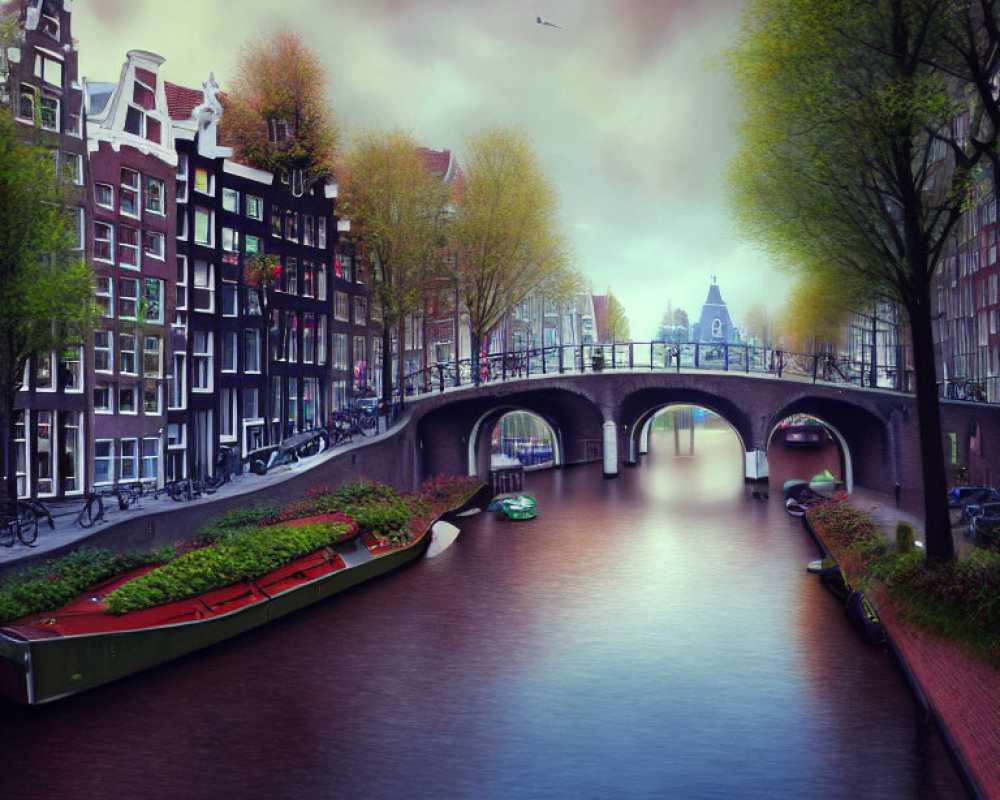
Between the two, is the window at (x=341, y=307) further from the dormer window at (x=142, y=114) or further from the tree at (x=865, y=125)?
the tree at (x=865, y=125)

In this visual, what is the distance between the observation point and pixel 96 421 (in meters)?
28.8

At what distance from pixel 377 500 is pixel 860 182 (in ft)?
50.2

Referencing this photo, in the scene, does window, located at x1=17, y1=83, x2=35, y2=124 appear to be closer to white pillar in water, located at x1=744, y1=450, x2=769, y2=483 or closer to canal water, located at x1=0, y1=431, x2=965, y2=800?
canal water, located at x1=0, y1=431, x2=965, y2=800

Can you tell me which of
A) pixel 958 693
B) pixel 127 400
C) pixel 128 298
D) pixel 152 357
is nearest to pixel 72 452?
pixel 127 400

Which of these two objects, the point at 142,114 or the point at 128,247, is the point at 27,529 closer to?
the point at 128,247

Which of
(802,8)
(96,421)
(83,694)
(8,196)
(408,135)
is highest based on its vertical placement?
(408,135)

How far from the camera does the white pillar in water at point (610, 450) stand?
160 ft

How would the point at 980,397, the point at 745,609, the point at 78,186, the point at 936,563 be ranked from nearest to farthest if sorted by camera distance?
→ 1. the point at 936,563
2. the point at 745,609
3. the point at 78,186
4. the point at 980,397

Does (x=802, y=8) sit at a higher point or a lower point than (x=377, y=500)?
higher

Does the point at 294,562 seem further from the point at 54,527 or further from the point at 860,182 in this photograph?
the point at 860,182

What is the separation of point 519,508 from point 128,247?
15.7 meters

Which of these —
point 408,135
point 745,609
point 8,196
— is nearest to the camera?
point 8,196

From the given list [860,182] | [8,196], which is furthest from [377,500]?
[860,182]

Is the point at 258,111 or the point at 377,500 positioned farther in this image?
the point at 258,111
